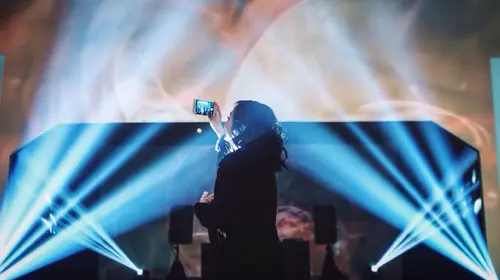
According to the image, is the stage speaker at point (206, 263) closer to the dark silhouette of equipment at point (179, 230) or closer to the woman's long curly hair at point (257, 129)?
the dark silhouette of equipment at point (179, 230)

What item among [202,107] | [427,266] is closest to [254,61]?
[202,107]

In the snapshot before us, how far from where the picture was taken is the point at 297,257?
2135 millimetres

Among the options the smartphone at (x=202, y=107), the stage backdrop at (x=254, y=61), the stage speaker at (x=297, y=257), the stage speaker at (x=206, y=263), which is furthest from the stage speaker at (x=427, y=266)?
the smartphone at (x=202, y=107)

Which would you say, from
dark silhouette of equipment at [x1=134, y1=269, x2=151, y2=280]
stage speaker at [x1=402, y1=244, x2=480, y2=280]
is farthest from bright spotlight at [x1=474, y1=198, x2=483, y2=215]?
dark silhouette of equipment at [x1=134, y1=269, x2=151, y2=280]

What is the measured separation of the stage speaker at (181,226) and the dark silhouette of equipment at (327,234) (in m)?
0.54

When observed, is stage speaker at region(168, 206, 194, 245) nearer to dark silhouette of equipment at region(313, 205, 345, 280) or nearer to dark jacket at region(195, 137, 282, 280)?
dark silhouette of equipment at region(313, 205, 345, 280)

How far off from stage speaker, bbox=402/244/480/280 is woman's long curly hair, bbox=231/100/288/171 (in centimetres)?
96

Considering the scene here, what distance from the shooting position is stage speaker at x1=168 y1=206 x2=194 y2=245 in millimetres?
2168

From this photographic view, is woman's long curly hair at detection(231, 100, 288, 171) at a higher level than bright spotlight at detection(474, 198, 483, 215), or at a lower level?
higher

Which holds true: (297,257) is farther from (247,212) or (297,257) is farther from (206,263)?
(247,212)

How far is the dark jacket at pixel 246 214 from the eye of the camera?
1397 mm

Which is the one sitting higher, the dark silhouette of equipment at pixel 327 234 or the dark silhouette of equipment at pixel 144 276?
the dark silhouette of equipment at pixel 327 234

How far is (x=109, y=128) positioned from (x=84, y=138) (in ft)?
0.43

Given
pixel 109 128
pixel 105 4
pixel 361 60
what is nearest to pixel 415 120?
pixel 361 60
